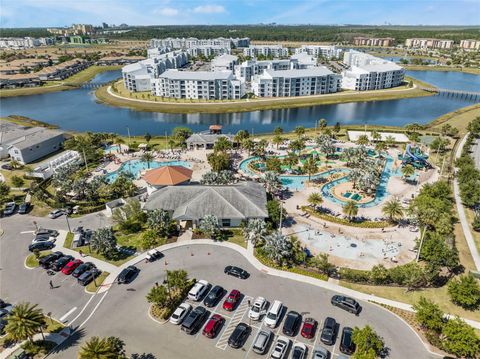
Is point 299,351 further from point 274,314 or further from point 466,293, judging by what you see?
point 466,293

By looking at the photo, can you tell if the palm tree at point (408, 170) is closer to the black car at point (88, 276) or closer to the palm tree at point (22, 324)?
the black car at point (88, 276)

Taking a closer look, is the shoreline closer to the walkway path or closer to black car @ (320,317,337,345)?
the walkway path

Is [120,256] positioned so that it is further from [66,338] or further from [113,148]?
[113,148]

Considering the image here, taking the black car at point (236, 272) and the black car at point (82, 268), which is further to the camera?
the black car at point (82, 268)

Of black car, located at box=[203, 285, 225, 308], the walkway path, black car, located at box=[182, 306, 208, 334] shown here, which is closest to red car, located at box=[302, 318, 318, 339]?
black car, located at box=[203, 285, 225, 308]

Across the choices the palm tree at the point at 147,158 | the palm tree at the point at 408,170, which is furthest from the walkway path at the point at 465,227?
the palm tree at the point at 147,158
